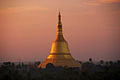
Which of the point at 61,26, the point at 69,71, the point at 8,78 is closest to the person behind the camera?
the point at 8,78

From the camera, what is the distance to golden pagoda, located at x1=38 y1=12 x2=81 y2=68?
86.1m

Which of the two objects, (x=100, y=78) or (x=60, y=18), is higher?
(x=60, y=18)

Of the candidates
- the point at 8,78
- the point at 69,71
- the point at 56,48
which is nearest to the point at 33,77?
the point at 8,78

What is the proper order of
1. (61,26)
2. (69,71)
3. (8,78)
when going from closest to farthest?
(8,78)
(69,71)
(61,26)

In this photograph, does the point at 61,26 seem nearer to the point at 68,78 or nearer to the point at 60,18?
the point at 60,18

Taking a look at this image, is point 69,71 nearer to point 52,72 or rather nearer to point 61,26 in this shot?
point 52,72

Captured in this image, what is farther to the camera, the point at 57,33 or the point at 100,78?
the point at 57,33

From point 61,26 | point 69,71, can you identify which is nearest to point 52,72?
point 69,71

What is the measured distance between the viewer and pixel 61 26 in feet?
285

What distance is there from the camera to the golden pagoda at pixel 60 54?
86125 mm

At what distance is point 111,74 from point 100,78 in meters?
4.56

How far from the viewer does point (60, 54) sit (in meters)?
87.1

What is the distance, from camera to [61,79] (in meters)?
73.4

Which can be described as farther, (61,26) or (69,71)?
(61,26)
